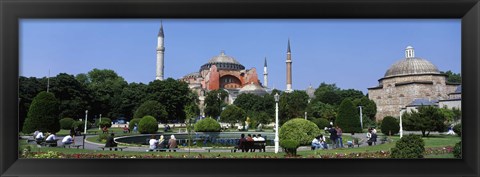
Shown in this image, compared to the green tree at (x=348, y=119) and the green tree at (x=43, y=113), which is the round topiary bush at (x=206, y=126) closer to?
the green tree at (x=348, y=119)

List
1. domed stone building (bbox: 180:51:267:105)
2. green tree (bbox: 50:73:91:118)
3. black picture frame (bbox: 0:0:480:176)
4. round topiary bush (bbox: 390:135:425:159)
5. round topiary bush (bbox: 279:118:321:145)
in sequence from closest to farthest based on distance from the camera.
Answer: black picture frame (bbox: 0:0:480:176) → round topiary bush (bbox: 390:135:425:159) → round topiary bush (bbox: 279:118:321:145) → green tree (bbox: 50:73:91:118) → domed stone building (bbox: 180:51:267:105)

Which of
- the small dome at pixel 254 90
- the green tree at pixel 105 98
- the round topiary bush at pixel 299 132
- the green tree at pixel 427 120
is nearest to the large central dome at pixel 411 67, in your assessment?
the green tree at pixel 427 120

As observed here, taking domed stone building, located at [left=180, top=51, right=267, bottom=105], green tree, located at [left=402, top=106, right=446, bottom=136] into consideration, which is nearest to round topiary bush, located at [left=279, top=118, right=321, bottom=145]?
green tree, located at [left=402, top=106, right=446, bottom=136]

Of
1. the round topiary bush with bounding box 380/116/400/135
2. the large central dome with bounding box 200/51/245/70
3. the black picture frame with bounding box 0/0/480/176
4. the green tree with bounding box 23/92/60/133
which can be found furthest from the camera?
the large central dome with bounding box 200/51/245/70

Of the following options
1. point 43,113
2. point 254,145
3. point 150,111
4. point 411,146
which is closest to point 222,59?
point 150,111

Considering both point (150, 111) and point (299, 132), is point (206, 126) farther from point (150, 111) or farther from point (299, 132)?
point (299, 132)

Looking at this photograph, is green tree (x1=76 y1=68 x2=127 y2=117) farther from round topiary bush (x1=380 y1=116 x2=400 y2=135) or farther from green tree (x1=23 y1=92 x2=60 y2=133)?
round topiary bush (x1=380 y1=116 x2=400 y2=135)

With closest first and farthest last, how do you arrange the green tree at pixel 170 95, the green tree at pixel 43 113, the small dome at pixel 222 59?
the green tree at pixel 43 113, the green tree at pixel 170 95, the small dome at pixel 222 59
